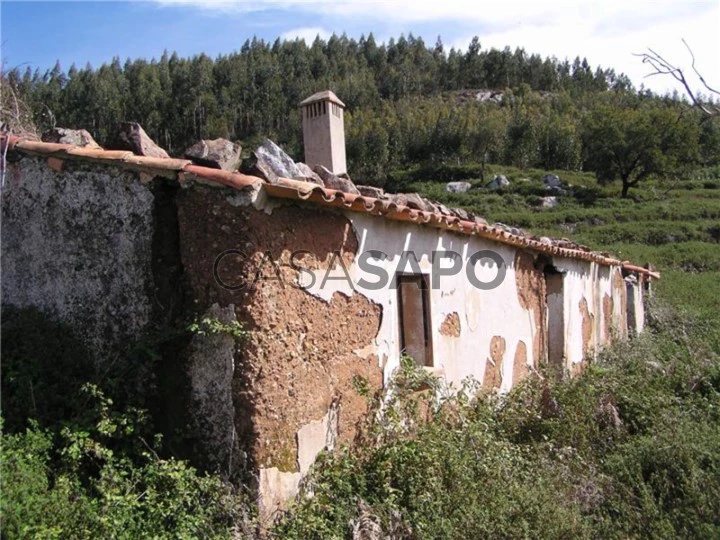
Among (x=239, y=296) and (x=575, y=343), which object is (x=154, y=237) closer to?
(x=239, y=296)

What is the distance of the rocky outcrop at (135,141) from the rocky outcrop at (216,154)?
1.11ft

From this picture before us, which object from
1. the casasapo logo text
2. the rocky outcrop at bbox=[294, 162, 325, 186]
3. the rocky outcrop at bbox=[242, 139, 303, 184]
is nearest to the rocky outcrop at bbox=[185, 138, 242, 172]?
the rocky outcrop at bbox=[242, 139, 303, 184]

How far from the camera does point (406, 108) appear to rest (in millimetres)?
70750

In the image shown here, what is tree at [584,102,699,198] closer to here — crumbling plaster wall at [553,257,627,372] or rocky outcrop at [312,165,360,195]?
crumbling plaster wall at [553,257,627,372]

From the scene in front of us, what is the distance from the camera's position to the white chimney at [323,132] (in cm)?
800

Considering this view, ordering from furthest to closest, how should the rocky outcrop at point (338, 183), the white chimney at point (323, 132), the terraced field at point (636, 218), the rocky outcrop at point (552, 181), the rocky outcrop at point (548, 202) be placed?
the rocky outcrop at point (552, 181) < the rocky outcrop at point (548, 202) < the terraced field at point (636, 218) < the white chimney at point (323, 132) < the rocky outcrop at point (338, 183)

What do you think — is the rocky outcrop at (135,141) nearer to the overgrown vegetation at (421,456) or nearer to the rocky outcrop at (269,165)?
the overgrown vegetation at (421,456)

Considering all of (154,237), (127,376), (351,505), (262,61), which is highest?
(262,61)

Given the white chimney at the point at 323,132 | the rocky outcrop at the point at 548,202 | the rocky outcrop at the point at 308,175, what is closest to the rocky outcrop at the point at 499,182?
the rocky outcrop at the point at 548,202

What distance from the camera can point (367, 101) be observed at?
7719 cm

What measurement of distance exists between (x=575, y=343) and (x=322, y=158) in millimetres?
5195

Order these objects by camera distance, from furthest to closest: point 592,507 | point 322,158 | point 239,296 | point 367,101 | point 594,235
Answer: point 367,101 < point 594,235 < point 322,158 < point 592,507 < point 239,296

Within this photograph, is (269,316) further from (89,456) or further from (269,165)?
(89,456)

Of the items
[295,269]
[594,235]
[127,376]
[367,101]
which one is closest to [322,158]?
[295,269]
